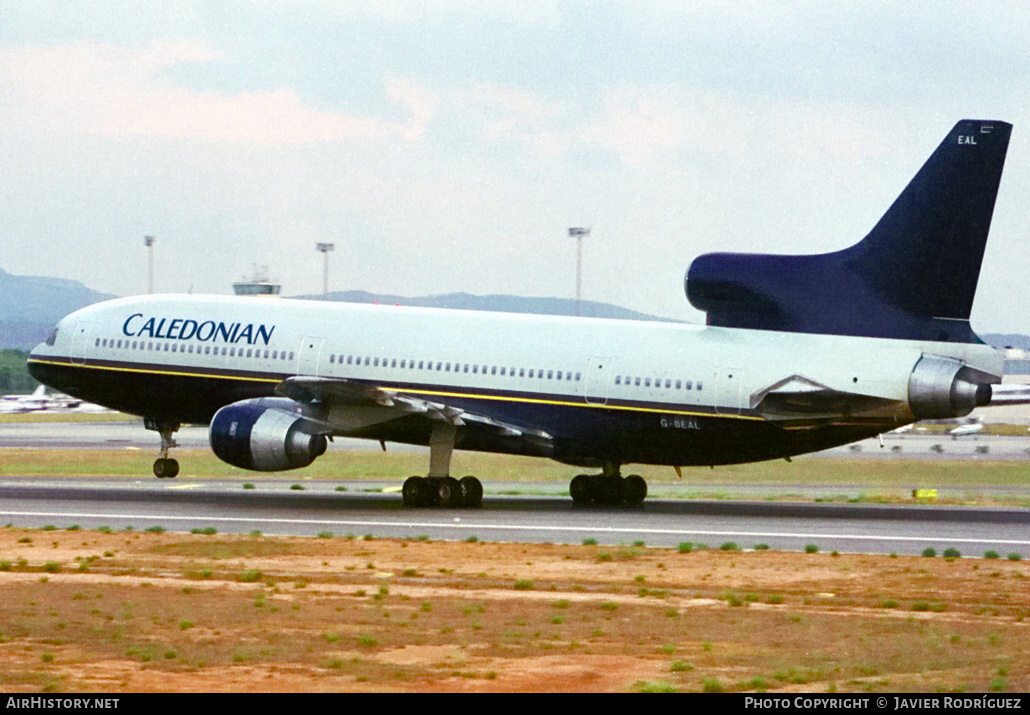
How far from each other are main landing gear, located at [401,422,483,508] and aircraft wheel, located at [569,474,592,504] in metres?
2.74

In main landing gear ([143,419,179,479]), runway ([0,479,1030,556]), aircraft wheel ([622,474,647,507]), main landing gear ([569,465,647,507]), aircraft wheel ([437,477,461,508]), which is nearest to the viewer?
runway ([0,479,1030,556])

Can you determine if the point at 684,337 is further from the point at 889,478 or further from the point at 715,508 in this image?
the point at 889,478

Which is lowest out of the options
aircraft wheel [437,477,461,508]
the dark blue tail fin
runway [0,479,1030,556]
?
runway [0,479,1030,556]

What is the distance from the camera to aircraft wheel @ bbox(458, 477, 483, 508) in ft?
120

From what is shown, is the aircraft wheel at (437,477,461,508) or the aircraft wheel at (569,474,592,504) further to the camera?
the aircraft wheel at (569,474,592,504)

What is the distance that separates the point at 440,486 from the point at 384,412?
2231mm

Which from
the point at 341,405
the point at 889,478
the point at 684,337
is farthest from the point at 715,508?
the point at 889,478

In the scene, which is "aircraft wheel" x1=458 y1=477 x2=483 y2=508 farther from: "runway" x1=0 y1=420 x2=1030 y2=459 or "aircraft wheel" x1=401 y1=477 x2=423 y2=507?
"runway" x1=0 y1=420 x2=1030 y2=459

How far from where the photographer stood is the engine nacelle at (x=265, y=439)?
35375 mm

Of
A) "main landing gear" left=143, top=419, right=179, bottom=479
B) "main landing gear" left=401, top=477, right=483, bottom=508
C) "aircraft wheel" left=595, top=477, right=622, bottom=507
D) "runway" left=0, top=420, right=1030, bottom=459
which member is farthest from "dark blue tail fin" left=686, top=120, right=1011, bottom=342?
"runway" left=0, top=420, right=1030, bottom=459

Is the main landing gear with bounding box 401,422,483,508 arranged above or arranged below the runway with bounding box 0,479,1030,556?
above

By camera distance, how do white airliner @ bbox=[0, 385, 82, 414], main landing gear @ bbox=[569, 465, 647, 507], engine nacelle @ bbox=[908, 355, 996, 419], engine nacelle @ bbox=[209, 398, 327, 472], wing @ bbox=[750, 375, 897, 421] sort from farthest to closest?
white airliner @ bbox=[0, 385, 82, 414]
main landing gear @ bbox=[569, 465, 647, 507]
engine nacelle @ bbox=[209, 398, 327, 472]
wing @ bbox=[750, 375, 897, 421]
engine nacelle @ bbox=[908, 355, 996, 419]

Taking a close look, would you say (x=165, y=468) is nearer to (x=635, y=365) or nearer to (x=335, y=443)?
(x=635, y=365)

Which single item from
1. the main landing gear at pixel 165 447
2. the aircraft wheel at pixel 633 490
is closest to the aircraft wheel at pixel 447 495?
the aircraft wheel at pixel 633 490
